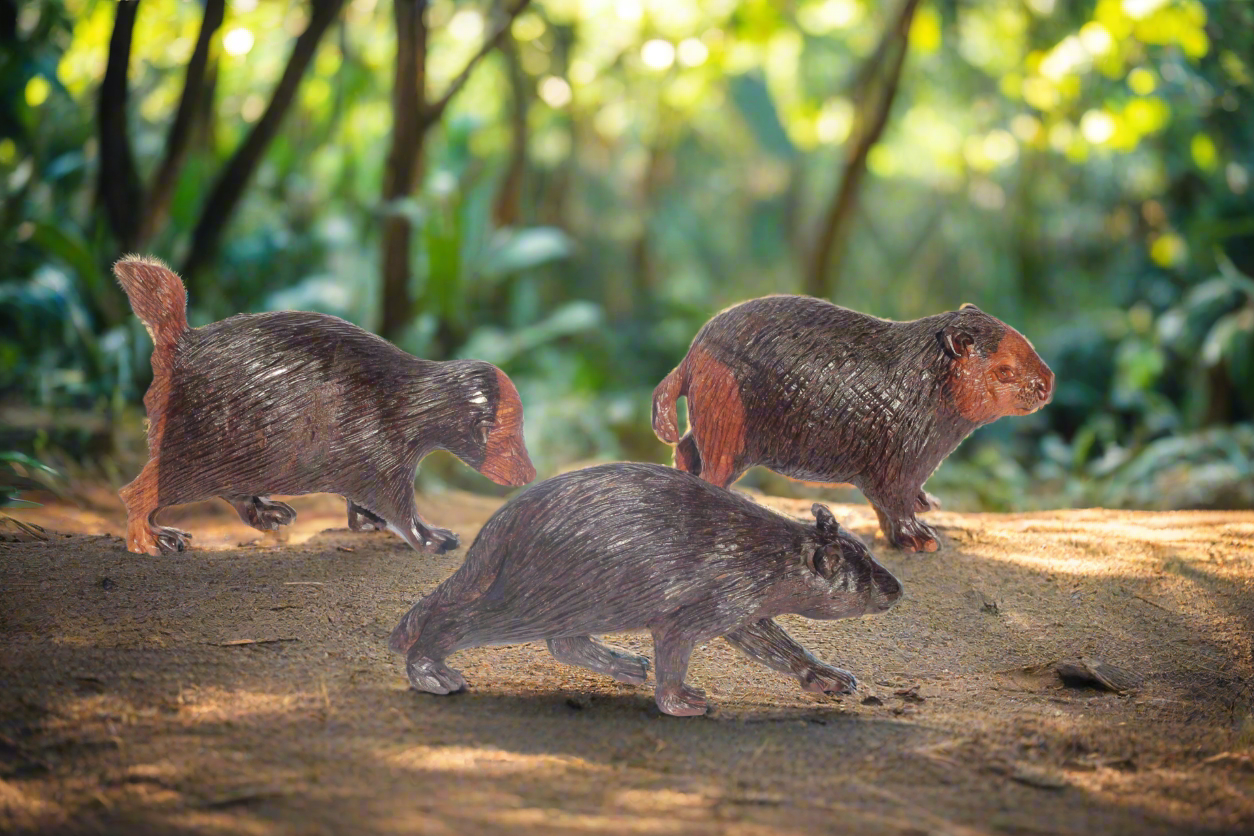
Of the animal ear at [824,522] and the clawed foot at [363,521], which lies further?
the clawed foot at [363,521]

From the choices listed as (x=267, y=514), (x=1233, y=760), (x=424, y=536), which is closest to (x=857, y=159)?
(x=424, y=536)

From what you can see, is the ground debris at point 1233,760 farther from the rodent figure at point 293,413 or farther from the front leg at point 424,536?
the front leg at point 424,536

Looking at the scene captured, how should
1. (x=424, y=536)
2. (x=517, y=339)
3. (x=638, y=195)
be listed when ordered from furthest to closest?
(x=638, y=195) → (x=517, y=339) → (x=424, y=536)

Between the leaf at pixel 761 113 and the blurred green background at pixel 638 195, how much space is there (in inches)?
2.3

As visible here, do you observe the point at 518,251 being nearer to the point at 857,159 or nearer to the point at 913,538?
the point at 857,159

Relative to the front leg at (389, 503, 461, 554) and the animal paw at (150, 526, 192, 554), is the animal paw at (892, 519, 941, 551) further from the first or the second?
the animal paw at (150, 526, 192, 554)

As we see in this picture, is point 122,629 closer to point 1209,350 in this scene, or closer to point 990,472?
point 990,472

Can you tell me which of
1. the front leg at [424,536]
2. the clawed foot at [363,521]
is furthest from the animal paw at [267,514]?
the front leg at [424,536]

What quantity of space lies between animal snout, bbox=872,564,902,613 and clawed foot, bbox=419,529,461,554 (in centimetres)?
203

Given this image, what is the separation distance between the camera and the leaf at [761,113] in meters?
12.1

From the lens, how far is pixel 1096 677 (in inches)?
140

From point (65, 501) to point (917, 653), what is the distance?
4364 millimetres

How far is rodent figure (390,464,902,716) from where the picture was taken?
3037 millimetres

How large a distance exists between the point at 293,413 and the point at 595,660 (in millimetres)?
1612
